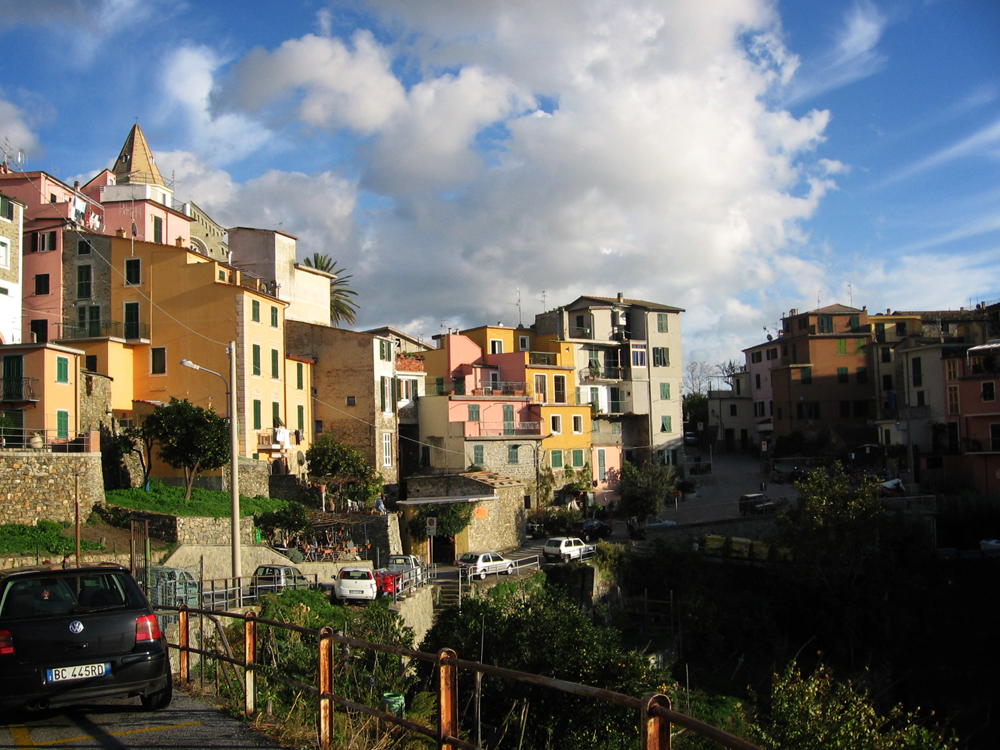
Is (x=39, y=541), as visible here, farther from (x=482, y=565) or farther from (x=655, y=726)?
(x=655, y=726)

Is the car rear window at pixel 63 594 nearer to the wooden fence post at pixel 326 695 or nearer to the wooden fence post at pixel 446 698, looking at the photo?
the wooden fence post at pixel 326 695

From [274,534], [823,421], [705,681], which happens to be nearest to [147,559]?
[274,534]

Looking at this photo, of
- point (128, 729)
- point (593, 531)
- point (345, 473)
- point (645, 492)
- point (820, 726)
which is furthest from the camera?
point (645, 492)

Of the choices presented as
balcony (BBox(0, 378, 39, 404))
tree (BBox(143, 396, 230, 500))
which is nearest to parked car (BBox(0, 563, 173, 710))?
tree (BBox(143, 396, 230, 500))

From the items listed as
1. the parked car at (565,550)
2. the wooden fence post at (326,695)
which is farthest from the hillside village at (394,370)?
the wooden fence post at (326,695)

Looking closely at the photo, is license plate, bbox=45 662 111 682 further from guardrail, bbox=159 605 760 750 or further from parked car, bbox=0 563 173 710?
guardrail, bbox=159 605 760 750

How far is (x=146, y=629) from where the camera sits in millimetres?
8898

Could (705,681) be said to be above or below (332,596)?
below

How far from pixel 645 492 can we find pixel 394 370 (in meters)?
16.9

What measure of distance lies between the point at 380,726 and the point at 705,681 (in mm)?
29900

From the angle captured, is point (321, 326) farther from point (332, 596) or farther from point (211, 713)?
point (211, 713)

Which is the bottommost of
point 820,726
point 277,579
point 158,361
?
point 820,726

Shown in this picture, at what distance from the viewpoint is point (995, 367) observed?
2149 inches

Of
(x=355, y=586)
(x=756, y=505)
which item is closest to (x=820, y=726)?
(x=355, y=586)
